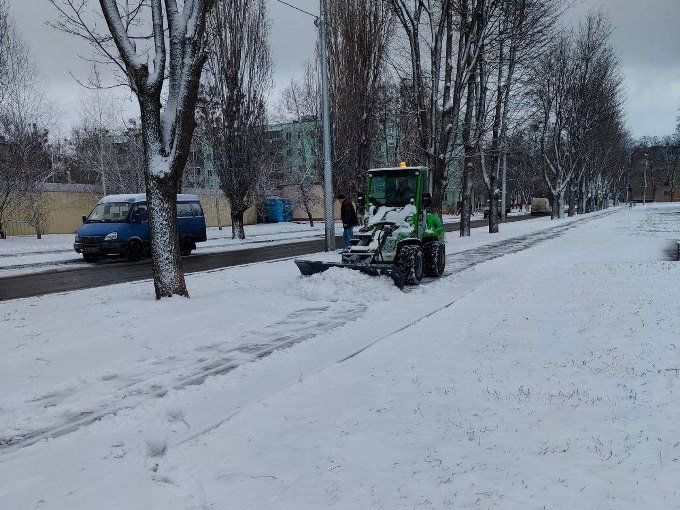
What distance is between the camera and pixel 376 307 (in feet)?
27.4

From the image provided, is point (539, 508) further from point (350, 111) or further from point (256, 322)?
point (350, 111)

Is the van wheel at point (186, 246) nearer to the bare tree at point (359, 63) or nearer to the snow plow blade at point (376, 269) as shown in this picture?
the bare tree at point (359, 63)

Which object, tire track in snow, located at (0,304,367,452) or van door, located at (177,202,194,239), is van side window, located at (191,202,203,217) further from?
tire track in snow, located at (0,304,367,452)

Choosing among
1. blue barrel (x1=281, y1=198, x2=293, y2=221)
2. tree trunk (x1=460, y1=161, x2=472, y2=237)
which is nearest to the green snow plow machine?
tree trunk (x1=460, y1=161, x2=472, y2=237)

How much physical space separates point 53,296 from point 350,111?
18.3 meters

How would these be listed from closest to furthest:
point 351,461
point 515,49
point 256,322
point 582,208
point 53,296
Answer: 1. point 351,461
2. point 256,322
3. point 53,296
4. point 515,49
5. point 582,208

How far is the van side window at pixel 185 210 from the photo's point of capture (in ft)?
62.5

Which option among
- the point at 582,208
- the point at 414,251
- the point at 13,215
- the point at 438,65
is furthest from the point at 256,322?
the point at 582,208

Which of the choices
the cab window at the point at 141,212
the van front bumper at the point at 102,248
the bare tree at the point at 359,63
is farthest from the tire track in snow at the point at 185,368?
the bare tree at the point at 359,63

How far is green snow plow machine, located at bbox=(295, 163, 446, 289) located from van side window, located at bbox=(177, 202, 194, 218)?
1017 centimetres

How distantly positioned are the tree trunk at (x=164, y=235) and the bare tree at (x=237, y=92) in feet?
57.7

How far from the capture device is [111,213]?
17172 mm

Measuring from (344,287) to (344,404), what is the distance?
5105mm

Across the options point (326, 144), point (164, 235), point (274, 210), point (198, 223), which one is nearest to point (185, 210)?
point (198, 223)
